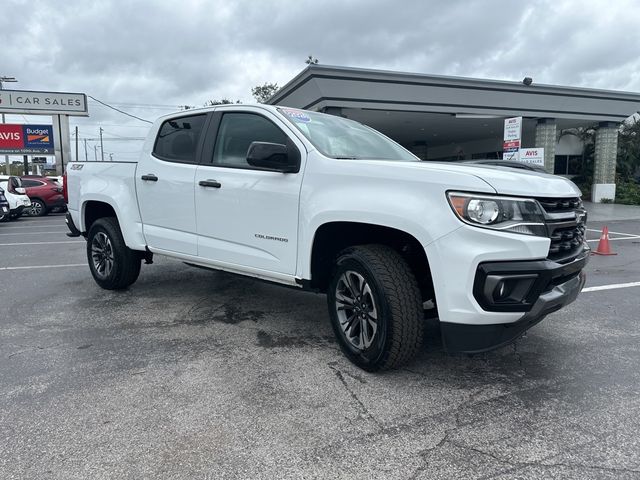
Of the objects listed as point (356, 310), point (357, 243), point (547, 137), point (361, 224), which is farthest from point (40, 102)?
point (356, 310)

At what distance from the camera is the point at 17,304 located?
529cm

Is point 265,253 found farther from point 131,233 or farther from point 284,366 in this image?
point 131,233

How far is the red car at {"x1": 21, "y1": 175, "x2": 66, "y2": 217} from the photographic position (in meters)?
19.0

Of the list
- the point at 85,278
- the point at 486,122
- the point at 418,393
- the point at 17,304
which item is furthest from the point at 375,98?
the point at 418,393

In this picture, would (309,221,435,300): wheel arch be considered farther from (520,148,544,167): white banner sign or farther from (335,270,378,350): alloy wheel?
(520,148,544,167): white banner sign

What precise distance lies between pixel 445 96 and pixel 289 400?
18.6 m

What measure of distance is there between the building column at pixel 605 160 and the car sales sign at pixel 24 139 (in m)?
31.9

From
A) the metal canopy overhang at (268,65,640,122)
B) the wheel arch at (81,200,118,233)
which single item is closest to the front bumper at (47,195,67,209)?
the metal canopy overhang at (268,65,640,122)

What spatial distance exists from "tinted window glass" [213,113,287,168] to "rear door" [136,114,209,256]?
26 cm

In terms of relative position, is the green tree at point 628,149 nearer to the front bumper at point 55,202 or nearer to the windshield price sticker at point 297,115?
the front bumper at point 55,202

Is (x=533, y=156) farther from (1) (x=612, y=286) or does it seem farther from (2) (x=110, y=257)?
(2) (x=110, y=257)

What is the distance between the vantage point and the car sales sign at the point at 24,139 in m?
30.9

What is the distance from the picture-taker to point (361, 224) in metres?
3.34

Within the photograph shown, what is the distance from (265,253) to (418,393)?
5.20ft
